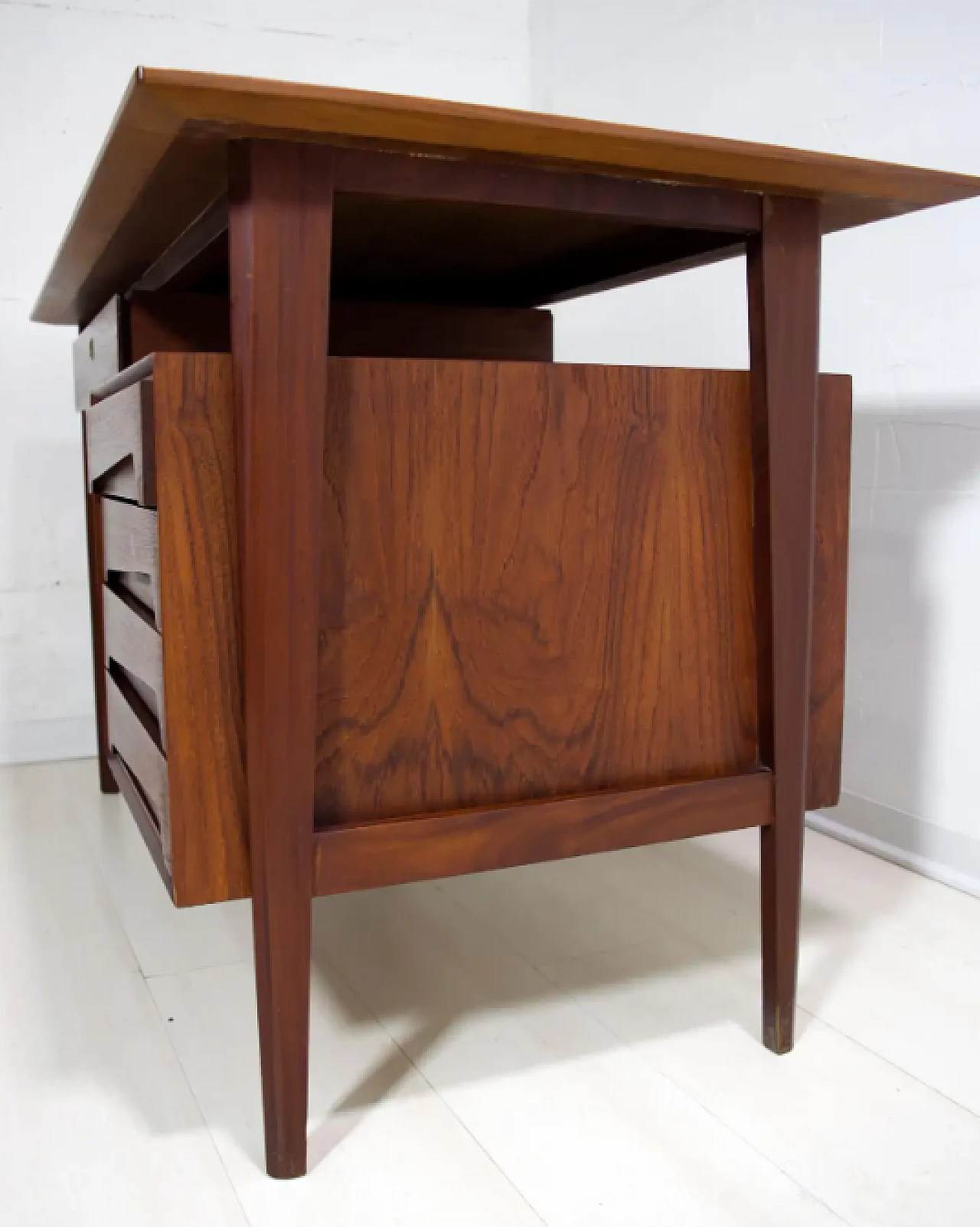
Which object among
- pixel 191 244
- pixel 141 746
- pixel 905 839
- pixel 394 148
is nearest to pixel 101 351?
pixel 191 244

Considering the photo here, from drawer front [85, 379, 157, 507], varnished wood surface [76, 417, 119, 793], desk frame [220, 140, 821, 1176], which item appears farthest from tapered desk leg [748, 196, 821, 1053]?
varnished wood surface [76, 417, 119, 793]

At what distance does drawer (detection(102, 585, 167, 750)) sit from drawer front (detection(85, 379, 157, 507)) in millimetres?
103

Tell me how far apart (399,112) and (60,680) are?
1677 mm

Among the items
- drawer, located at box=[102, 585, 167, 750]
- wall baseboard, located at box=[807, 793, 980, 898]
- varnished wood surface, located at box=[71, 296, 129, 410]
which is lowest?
wall baseboard, located at box=[807, 793, 980, 898]

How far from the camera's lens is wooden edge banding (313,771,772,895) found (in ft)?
2.92

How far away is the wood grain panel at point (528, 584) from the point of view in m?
0.89

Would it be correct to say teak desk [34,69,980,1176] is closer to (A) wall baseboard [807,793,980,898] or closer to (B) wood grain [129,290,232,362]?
(B) wood grain [129,290,232,362]

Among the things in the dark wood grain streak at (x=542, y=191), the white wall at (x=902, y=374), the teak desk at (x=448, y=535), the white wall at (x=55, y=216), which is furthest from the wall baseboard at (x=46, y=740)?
the dark wood grain streak at (x=542, y=191)

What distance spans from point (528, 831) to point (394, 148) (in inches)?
20.9

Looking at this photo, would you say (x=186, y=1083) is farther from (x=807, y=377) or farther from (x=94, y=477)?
(x=807, y=377)

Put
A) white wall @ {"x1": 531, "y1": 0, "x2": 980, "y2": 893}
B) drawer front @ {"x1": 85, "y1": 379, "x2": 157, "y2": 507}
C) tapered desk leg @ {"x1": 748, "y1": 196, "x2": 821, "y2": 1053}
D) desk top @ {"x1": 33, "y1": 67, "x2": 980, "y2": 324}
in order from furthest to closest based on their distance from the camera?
white wall @ {"x1": 531, "y1": 0, "x2": 980, "y2": 893}
tapered desk leg @ {"x1": 748, "y1": 196, "x2": 821, "y2": 1053}
drawer front @ {"x1": 85, "y1": 379, "x2": 157, "y2": 507}
desk top @ {"x1": 33, "y1": 67, "x2": 980, "y2": 324}

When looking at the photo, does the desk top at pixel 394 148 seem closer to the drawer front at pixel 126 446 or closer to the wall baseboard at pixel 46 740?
the drawer front at pixel 126 446

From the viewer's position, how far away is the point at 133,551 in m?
1.01

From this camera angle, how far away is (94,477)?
1245mm
